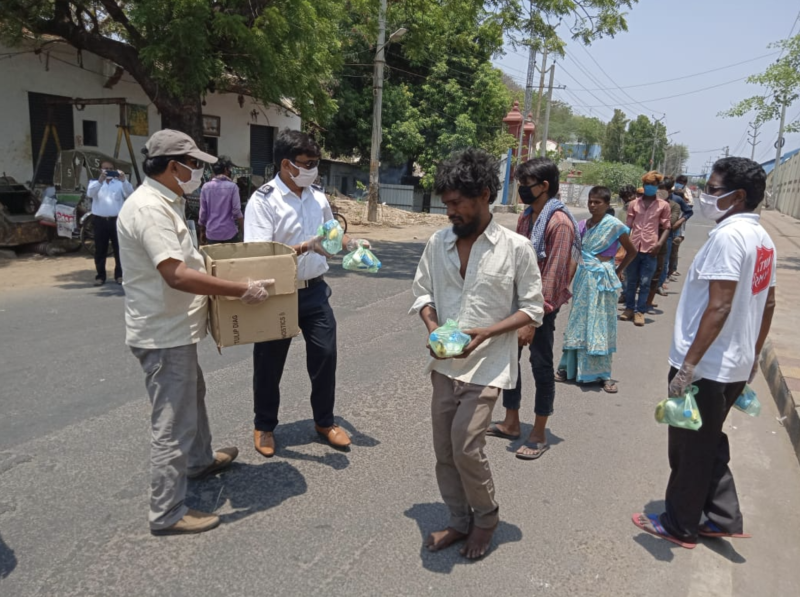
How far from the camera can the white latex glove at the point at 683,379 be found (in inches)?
106

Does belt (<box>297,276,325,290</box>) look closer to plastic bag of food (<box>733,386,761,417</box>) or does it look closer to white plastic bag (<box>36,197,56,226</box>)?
plastic bag of food (<box>733,386,761,417</box>)

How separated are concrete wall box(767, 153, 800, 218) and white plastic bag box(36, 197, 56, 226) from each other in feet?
119

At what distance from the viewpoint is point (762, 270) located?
2.71 meters

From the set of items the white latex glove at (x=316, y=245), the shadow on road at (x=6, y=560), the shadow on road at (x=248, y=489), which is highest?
the white latex glove at (x=316, y=245)

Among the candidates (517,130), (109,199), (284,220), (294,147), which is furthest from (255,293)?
(517,130)

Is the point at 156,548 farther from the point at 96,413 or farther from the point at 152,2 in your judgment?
the point at 152,2

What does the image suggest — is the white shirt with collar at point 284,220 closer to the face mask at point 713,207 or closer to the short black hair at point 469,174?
the short black hair at point 469,174

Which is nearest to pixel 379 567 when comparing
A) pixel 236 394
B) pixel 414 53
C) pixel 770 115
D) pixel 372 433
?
pixel 372 433

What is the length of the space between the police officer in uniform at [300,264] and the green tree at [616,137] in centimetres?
7063

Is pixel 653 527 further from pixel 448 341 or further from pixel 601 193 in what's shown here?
pixel 601 193

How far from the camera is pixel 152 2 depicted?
8.85m

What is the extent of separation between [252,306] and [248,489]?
1.06m

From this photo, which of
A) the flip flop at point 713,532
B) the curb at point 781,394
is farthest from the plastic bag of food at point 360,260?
the curb at point 781,394

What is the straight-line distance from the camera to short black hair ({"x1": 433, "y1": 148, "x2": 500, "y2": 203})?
2502mm
